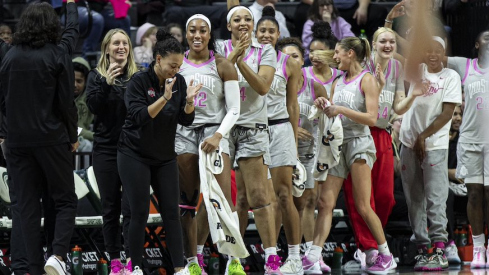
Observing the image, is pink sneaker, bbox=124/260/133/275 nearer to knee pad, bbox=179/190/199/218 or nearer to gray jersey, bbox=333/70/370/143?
knee pad, bbox=179/190/199/218

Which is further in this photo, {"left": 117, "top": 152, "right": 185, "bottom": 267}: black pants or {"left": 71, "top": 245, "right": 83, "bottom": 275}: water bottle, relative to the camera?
{"left": 71, "top": 245, "right": 83, "bottom": 275}: water bottle

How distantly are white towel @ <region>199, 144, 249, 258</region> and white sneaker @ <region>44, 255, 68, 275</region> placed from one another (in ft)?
3.80

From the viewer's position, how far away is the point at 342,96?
8102mm

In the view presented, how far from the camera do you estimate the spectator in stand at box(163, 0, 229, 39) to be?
1153cm

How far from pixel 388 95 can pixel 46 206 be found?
3.45 meters

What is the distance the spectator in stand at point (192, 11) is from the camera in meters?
11.5

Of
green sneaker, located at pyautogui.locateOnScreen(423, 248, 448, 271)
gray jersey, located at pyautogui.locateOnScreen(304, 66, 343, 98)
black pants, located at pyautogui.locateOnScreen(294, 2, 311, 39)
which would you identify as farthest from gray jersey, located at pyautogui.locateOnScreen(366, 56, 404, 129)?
black pants, located at pyautogui.locateOnScreen(294, 2, 311, 39)

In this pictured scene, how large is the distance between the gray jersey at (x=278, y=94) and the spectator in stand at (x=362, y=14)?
423cm

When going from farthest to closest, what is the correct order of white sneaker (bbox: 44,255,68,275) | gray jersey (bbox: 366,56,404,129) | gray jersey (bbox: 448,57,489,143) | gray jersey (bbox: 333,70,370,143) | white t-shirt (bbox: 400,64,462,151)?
1. gray jersey (bbox: 448,57,489,143)
2. white t-shirt (bbox: 400,64,462,151)
3. gray jersey (bbox: 366,56,404,129)
4. gray jersey (bbox: 333,70,370,143)
5. white sneaker (bbox: 44,255,68,275)

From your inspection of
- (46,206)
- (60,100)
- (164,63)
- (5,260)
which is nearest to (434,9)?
(164,63)

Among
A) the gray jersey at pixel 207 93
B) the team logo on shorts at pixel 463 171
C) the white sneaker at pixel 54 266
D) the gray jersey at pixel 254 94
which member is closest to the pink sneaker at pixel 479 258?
the team logo on shorts at pixel 463 171

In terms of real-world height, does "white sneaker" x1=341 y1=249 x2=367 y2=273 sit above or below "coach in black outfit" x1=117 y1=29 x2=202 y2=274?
below

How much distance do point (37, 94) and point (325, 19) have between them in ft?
18.0

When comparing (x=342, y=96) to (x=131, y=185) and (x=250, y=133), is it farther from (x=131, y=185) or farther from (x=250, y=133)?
(x=131, y=185)
